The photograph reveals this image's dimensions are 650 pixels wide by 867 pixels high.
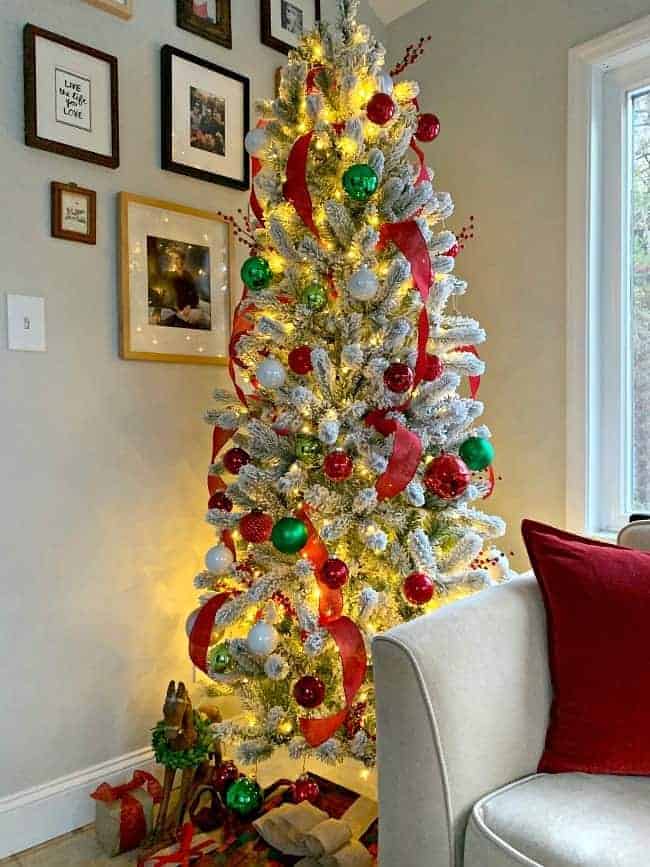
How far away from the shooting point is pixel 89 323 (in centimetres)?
191

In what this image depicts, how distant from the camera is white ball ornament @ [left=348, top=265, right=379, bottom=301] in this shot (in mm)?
1594

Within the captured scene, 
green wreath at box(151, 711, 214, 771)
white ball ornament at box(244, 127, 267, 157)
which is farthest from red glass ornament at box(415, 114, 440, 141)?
green wreath at box(151, 711, 214, 771)

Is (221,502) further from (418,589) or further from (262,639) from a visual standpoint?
(418,589)

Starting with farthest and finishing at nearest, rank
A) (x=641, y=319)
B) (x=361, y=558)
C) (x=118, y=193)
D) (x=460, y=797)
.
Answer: (x=641, y=319)
(x=118, y=193)
(x=361, y=558)
(x=460, y=797)

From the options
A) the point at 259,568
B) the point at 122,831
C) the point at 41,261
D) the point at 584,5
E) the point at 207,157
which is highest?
the point at 584,5

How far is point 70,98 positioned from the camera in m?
1.85

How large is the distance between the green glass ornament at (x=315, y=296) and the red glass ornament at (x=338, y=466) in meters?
0.35

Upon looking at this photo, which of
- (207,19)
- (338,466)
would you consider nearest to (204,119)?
(207,19)

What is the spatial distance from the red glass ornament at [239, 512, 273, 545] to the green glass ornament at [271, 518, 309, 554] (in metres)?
0.04

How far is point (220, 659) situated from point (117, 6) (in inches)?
67.2

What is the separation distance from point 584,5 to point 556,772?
2032mm

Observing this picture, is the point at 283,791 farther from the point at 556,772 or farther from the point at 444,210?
the point at 444,210

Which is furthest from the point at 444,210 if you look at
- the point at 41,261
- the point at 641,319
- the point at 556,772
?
the point at 556,772

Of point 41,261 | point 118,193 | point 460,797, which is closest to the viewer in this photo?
point 460,797
